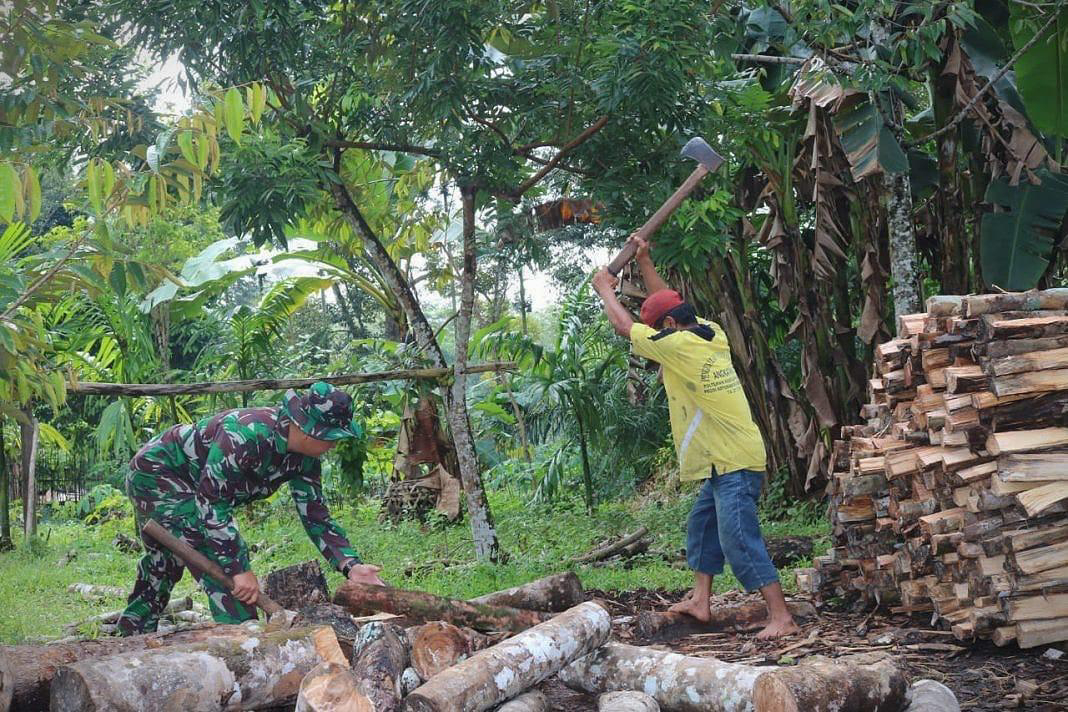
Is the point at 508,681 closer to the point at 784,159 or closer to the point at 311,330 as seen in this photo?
the point at 784,159

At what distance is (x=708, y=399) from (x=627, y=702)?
6.59 feet

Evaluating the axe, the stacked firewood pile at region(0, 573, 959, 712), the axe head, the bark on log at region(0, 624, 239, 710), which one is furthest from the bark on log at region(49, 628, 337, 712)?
the axe head

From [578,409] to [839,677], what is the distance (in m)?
6.65

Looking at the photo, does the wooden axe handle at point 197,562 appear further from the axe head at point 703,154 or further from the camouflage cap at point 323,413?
the axe head at point 703,154

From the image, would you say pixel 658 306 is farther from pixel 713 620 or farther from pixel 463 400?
pixel 463 400

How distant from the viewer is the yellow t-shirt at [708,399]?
218 inches

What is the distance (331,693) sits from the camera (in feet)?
11.3

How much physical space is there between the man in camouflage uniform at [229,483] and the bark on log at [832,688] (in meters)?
2.30

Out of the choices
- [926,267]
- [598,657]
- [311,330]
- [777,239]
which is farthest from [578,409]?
[311,330]

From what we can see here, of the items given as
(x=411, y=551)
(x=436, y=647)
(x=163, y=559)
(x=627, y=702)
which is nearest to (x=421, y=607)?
(x=436, y=647)

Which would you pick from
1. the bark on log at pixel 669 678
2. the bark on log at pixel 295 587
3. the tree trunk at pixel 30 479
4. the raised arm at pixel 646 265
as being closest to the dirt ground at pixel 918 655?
the bark on log at pixel 669 678

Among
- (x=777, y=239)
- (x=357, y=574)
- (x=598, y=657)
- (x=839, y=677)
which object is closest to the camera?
(x=839, y=677)

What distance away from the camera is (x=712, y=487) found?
18.7 feet

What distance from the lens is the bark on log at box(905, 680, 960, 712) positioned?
388cm
